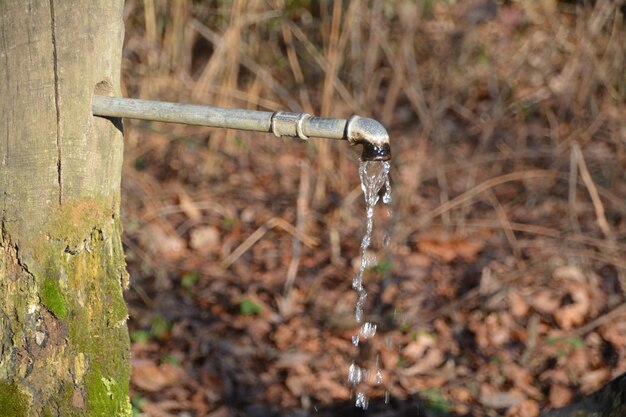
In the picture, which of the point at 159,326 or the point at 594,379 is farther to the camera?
the point at 159,326

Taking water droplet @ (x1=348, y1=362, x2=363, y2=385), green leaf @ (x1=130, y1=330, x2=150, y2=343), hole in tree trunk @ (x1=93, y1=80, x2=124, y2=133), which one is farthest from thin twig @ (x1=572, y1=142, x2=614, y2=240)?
hole in tree trunk @ (x1=93, y1=80, x2=124, y2=133)

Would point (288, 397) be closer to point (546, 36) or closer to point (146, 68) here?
point (146, 68)

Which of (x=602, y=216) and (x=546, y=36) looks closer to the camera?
(x=602, y=216)

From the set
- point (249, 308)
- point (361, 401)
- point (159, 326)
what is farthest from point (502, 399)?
point (159, 326)

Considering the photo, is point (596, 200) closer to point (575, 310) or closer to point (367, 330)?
point (575, 310)

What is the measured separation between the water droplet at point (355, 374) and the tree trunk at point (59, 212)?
1704 mm

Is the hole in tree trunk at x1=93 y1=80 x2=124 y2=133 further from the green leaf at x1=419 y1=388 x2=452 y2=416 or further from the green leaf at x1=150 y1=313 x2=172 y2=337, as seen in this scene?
the green leaf at x1=150 y1=313 x2=172 y2=337

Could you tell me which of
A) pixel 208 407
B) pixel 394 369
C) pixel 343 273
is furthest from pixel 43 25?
pixel 343 273

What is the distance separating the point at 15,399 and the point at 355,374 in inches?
78.1

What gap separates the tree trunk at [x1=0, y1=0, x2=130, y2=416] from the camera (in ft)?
6.23

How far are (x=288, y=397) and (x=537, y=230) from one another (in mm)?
1967

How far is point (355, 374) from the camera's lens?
3.84m

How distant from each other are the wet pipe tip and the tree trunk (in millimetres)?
626

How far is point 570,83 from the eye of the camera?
6.05m
